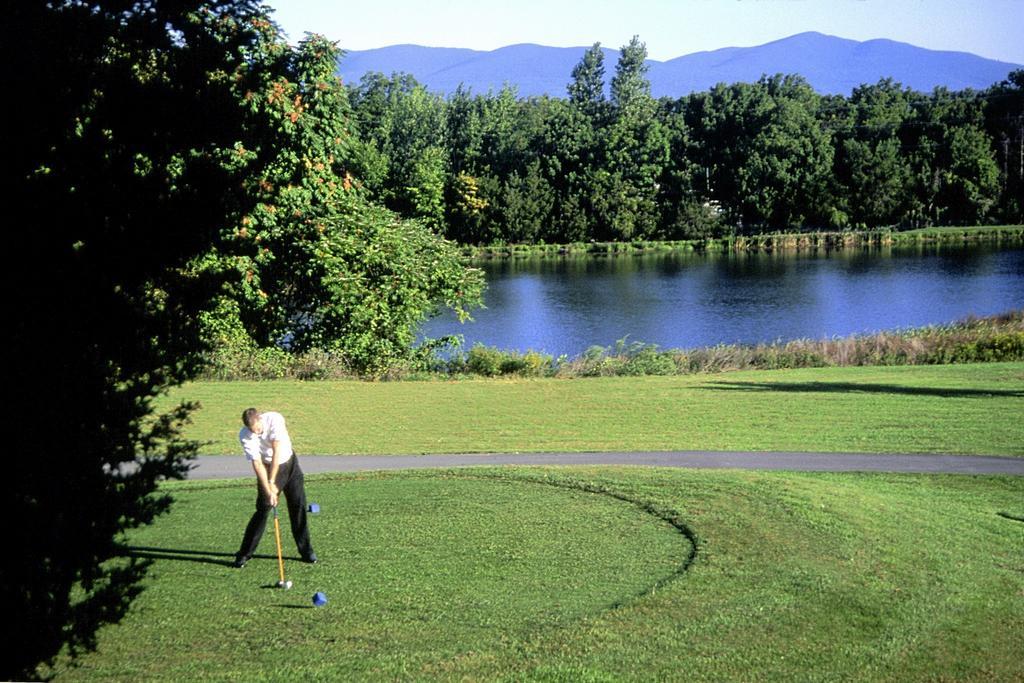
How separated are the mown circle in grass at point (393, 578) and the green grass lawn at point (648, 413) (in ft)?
24.6

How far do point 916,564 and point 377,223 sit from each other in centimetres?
2502

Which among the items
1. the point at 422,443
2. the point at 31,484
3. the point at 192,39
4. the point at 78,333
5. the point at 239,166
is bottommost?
the point at 422,443

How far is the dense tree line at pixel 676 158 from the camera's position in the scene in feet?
314

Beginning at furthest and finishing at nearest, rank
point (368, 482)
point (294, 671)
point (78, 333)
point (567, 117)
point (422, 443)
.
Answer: point (567, 117) → point (422, 443) → point (368, 482) → point (78, 333) → point (294, 671)

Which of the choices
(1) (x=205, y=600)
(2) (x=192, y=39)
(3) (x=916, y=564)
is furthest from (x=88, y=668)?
(3) (x=916, y=564)

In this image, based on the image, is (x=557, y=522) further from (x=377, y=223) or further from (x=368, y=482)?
(x=377, y=223)

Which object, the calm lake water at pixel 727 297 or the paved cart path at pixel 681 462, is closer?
the paved cart path at pixel 681 462

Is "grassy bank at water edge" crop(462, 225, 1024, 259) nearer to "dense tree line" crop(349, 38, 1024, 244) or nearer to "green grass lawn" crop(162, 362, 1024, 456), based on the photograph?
"dense tree line" crop(349, 38, 1024, 244)

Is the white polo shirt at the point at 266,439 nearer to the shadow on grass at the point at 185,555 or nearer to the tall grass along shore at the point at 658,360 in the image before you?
the shadow on grass at the point at 185,555

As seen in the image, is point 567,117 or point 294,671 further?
point 567,117

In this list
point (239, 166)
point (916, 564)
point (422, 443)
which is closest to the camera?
point (916, 564)

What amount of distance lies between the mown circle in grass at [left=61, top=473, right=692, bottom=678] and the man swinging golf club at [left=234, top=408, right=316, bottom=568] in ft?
0.84

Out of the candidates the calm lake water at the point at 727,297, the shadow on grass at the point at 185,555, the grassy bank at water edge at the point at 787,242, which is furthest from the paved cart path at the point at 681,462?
the grassy bank at water edge at the point at 787,242

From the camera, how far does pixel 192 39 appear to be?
12539 mm
